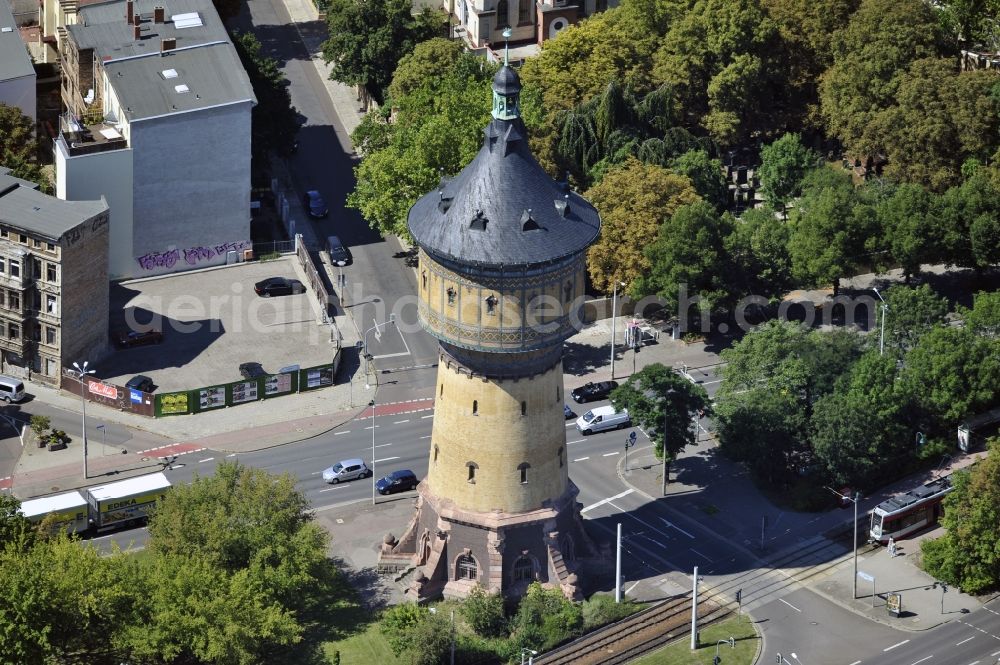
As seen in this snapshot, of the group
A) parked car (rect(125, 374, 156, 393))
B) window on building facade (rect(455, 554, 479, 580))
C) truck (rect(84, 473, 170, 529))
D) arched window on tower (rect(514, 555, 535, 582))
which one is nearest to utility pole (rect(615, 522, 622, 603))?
arched window on tower (rect(514, 555, 535, 582))

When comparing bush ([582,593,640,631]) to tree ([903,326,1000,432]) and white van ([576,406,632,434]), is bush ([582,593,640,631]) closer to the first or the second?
white van ([576,406,632,434])

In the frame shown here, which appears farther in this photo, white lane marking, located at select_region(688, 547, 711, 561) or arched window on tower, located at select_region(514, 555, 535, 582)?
white lane marking, located at select_region(688, 547, 711, 561)

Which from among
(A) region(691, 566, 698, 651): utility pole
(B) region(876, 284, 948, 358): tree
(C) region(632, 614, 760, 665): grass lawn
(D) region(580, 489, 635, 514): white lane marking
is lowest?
(C) region(632, 614, 760, 665): grass lawn

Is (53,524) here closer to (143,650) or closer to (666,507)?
(143,650)

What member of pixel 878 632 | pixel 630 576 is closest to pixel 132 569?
pixel 630 576

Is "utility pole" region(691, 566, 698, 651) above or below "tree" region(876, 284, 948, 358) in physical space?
below

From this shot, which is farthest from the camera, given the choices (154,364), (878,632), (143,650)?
(154,364)
